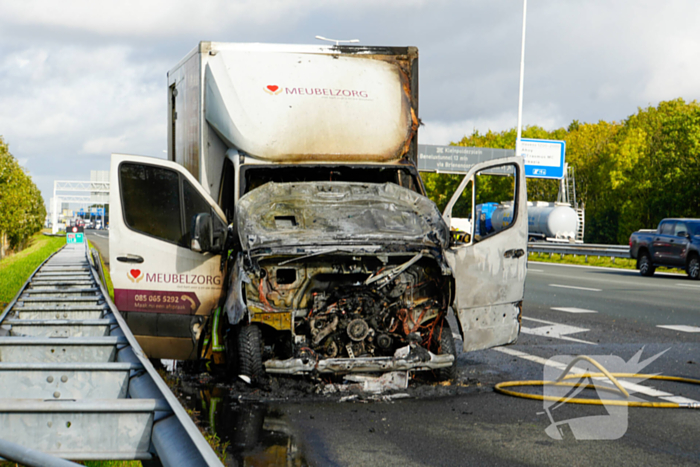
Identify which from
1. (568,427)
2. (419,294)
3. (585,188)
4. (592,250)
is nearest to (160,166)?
(419,294)

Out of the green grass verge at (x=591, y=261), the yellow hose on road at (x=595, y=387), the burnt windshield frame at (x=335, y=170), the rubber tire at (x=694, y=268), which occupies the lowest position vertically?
the green grass verge at (x=591, y=261)

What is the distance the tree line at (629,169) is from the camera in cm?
5806

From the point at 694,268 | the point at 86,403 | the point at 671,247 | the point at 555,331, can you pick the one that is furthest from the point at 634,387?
the point at 671,247

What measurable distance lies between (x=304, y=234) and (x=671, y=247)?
19.1m

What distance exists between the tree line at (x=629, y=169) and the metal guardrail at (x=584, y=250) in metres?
24.2

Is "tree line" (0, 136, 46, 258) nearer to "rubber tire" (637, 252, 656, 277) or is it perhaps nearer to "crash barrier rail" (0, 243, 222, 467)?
"rubber tire" (637, 252, 656, 277)

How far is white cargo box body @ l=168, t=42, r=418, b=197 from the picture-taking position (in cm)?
789

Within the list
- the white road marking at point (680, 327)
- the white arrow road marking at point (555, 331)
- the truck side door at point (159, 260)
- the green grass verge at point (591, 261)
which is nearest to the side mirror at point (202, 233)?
the truck side door at point (159, 260)

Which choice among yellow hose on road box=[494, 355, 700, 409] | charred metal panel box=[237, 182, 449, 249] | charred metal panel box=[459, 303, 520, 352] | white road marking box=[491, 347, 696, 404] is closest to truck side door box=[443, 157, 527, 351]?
charred metal panel box=[459, 303, 520, 352]

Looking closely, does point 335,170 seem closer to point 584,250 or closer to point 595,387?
point 595,387

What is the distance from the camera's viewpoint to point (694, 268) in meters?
22.2

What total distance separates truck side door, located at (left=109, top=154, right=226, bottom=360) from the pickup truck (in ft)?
60.7

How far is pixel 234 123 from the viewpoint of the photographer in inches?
308

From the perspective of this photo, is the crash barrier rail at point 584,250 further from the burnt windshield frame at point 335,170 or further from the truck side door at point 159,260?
the truck side door at point 159,260
